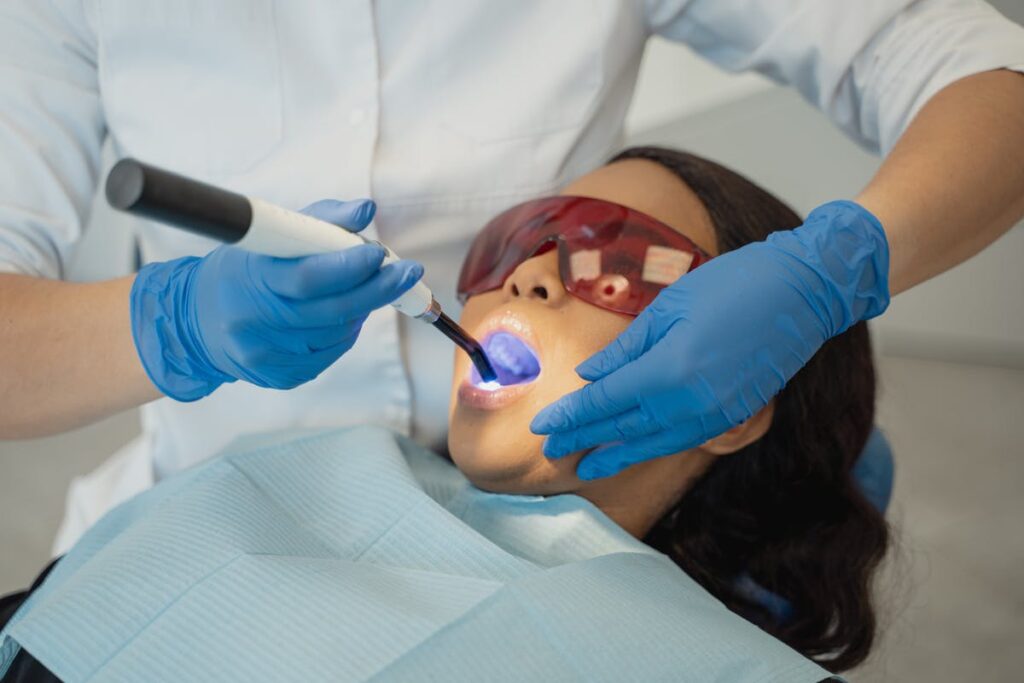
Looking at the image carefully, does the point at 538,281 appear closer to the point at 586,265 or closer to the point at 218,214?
the point at 586,265

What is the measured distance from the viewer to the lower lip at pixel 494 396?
116 cm

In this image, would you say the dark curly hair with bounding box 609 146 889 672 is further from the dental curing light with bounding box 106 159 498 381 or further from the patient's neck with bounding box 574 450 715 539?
the dental curing light with bounding box 106 159 498 381

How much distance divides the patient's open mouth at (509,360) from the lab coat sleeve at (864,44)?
0.61m

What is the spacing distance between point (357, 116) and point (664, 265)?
47 cm

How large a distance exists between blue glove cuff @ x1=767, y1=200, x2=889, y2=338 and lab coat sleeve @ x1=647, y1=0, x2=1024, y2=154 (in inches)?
13.0

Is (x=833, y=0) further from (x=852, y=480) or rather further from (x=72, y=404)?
(x=72, y=404)

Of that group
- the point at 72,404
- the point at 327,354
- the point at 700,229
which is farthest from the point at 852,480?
the point at 72,404

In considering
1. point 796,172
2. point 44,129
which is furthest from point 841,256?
point 796,172

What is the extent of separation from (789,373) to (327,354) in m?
0.50

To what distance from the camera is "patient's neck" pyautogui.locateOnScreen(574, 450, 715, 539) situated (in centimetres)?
129

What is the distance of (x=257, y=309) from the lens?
36.4 inches

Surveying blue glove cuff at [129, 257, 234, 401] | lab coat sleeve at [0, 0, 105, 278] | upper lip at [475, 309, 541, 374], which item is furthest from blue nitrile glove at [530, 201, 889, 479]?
lab coat sleeve at [0, 0, 105, 278]

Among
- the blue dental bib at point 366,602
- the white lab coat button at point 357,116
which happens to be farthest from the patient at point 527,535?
the white lab coat button at point 357,116

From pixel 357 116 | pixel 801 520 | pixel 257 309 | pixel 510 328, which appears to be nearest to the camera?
pixel 257 309
